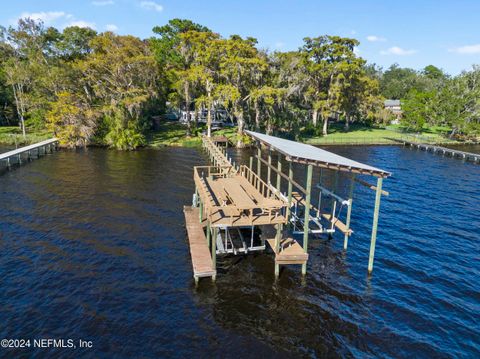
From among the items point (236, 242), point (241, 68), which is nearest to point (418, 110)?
point (241, 68)

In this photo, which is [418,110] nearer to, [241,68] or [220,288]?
[241,68]

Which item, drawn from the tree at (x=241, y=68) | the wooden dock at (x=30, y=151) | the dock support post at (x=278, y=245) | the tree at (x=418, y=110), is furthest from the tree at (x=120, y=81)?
the tree at (x=418, y=110)

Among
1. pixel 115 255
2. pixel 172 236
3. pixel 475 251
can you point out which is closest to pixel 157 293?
pixel 115 255

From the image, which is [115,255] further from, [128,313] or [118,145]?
[118,145]

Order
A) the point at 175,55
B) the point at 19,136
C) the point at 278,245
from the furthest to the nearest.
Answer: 1. the point at 175,55
2. the point at 19,136
3. the point at 278,245

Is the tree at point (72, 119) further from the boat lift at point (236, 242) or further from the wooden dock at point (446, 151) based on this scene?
the wooden dock at point (446, 151)

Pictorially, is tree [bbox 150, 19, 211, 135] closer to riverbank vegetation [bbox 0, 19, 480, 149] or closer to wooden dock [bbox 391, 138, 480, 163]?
riverbank vegetation [bbox 0, 19, 480, 149]
